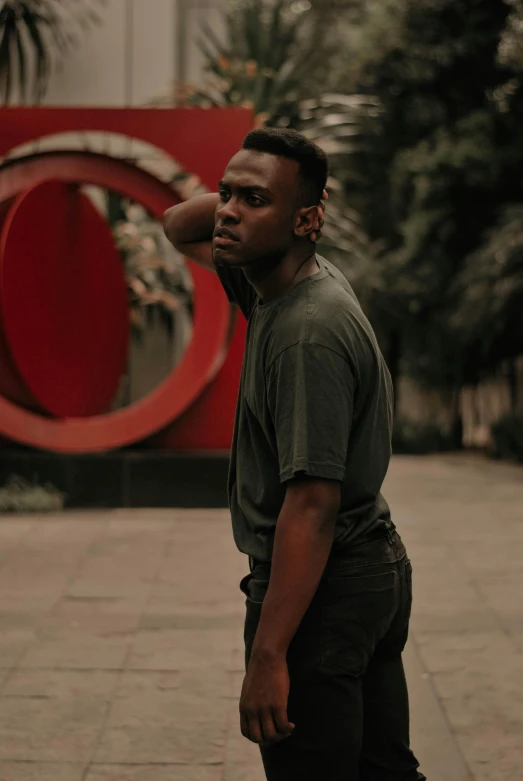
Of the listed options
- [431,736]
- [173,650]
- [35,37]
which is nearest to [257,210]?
[431,736]

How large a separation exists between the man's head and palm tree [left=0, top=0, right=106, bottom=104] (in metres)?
10.8

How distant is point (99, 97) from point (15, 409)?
17.7ft

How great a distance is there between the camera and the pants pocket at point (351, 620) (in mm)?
2258

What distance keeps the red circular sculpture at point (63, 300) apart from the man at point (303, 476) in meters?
7.14

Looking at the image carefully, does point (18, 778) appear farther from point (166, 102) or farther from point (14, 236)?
point (166, 102)

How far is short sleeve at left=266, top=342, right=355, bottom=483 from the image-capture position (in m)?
2.13

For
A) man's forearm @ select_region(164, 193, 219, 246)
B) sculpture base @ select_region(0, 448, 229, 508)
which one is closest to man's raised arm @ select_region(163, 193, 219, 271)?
man's forearm @ select_region(164, 193, 219, 246)

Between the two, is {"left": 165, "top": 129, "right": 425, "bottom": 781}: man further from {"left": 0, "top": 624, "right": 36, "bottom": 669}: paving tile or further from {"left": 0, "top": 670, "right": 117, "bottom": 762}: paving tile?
{"left": 0, "top": 624, "right": 36, "bottom": 669}: paving tile

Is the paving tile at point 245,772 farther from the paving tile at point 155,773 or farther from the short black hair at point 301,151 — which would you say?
the short black hair at point 301,151

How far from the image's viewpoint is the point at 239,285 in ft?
8.38

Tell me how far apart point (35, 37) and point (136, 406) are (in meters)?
5.28

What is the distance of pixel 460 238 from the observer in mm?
A: 16984

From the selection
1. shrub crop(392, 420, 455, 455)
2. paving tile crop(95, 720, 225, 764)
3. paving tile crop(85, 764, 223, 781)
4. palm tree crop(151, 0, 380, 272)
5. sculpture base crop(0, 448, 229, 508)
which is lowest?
shrub crop(392, 420, 455, 455)

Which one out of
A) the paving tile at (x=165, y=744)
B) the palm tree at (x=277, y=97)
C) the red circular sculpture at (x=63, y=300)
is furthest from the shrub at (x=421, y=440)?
the paving tile at (x=165, y=744)
